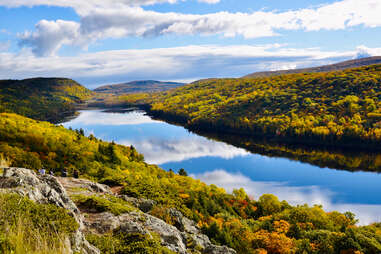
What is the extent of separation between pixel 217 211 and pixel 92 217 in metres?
27.8

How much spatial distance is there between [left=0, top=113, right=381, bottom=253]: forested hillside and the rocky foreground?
0.98 m

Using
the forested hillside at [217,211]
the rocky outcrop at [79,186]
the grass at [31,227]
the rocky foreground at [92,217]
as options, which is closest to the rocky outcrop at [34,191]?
the rocky foreground at [92,217]

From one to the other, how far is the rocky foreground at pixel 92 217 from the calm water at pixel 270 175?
63.1m

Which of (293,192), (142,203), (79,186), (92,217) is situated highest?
(92,217)

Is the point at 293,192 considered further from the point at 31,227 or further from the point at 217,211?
the point at 31,227

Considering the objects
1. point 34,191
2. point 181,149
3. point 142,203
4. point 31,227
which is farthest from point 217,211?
point 181,149

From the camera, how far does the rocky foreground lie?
10461 millimetres

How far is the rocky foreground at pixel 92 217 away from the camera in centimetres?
1046

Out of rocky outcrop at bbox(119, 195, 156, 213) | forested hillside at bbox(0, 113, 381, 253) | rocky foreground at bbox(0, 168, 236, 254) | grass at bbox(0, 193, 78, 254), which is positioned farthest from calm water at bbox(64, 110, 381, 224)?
grass at bbox(0, 193, 78, 254)

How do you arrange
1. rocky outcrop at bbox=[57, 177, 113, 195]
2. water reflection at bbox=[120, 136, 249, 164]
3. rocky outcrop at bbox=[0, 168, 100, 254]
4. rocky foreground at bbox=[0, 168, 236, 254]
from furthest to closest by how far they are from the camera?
water reflection at bbox=[120, 136, 249, 164], rocky outcrop at bbox=[57, 177, 113, 195], rocky foreground at bbox=[0, 168, 236, 254], rocky outcrop at bbox=[0, 168, 100, 254]

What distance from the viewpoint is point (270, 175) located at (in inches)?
3829

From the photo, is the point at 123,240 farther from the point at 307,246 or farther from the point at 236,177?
the point at 236,177

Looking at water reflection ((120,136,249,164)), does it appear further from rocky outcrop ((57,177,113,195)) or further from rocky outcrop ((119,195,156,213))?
rocky outcrop ((119,195,156,213))

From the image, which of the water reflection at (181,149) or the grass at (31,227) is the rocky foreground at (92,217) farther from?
the water reflection at (181,149)
